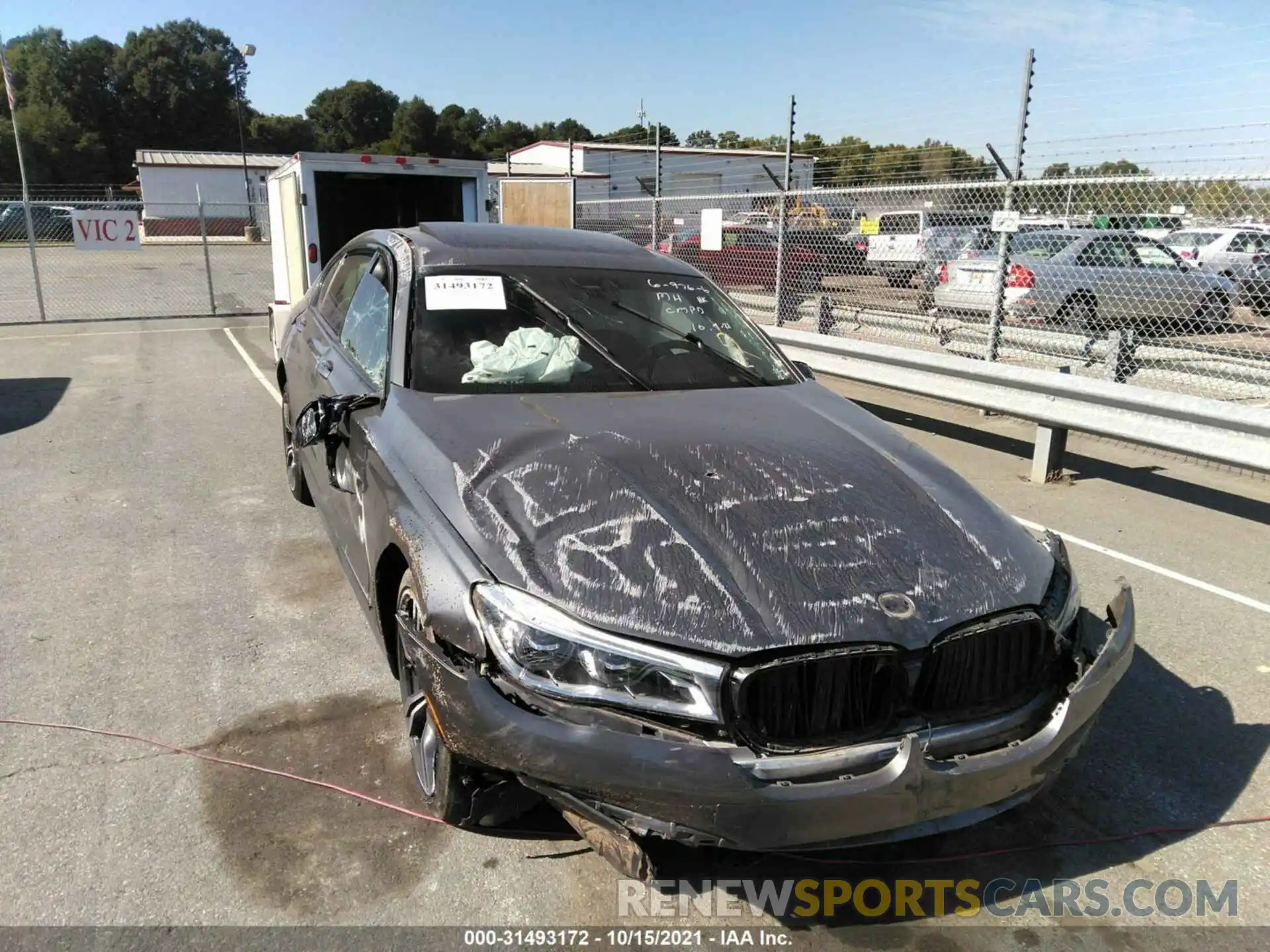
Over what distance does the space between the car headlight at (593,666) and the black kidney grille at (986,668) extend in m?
0.56

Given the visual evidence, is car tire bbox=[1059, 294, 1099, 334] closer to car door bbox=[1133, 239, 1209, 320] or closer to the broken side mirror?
car door bbox=[1133, 239, 1209, 320]

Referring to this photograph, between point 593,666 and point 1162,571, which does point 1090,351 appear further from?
point 593,666

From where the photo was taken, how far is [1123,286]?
12172 mm

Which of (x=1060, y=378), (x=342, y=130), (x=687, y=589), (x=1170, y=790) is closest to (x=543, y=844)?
(x=687, y=589)

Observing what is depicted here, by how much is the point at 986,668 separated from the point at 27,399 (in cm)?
926

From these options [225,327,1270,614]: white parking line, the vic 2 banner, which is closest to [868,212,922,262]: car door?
[225,327,1270,614]: white parking line

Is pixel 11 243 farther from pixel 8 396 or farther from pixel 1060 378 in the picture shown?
pixel 1060 378

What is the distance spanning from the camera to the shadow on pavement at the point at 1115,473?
617 cm

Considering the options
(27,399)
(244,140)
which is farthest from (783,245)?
(244,140)

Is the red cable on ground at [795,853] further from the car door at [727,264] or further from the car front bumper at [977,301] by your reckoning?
the car door at [727,264]

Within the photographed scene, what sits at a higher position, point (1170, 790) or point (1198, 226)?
point (1198, 226)

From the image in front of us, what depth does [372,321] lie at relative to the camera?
3.86 meters

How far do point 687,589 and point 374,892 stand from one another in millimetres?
1234

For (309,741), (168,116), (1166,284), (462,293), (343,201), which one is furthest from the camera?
(168,116)
